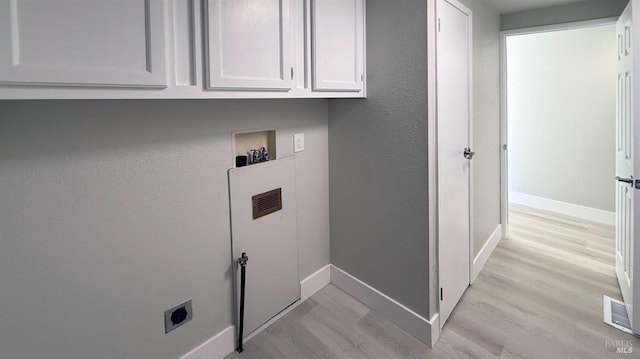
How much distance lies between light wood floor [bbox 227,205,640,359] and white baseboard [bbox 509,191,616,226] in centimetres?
112

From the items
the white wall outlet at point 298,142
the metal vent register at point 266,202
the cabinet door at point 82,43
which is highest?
the cabinet door at point 82,43

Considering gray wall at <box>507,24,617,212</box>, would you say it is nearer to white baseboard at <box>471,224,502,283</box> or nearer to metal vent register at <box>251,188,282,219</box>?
white baseboard at <box>471,224,502,283</box>

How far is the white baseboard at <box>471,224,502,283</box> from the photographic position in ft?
9.08

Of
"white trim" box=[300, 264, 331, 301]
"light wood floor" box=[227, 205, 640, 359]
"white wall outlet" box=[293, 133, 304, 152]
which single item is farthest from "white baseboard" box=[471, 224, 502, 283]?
"white wall outlet" box=[293, 133, 304, 152]

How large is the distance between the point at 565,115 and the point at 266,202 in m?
3.81

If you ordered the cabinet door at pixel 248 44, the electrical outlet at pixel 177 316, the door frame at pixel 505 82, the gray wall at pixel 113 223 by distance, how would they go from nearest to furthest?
the gray wall at pixel 113 223
the cabinet door at pixel 248 44
the electrical outlet at pixel 177 316
the door frame at pixel 505 82

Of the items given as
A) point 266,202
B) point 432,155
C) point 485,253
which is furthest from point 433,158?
point 485,253

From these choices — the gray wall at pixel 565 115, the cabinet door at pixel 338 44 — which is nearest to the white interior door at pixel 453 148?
the cabinet door at pixel 338 44

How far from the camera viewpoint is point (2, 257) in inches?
48.8

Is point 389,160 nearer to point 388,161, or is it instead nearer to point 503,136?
point 388,161

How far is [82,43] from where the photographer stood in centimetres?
108

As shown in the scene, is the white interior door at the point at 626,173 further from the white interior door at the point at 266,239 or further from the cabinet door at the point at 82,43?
the cabinet door at the point at 82,43

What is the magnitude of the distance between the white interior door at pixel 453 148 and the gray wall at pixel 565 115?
2.40 meters

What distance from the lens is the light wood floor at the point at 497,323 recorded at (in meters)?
2.01
